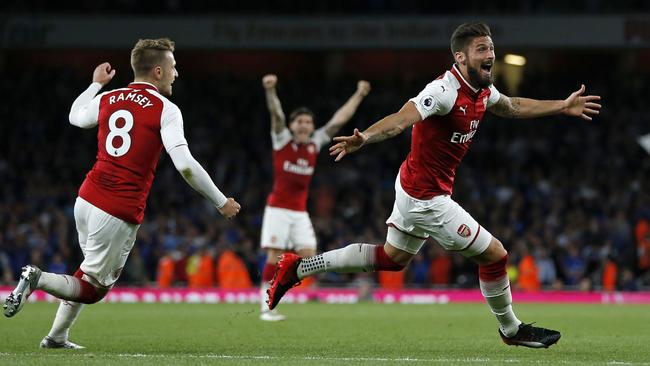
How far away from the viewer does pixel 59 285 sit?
26.7ft

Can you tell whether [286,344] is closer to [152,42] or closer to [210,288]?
[152,42]

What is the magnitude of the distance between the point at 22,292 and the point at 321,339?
3.41 m

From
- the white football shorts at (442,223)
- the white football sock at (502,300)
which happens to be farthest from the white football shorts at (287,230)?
the white football sock at (502,300)

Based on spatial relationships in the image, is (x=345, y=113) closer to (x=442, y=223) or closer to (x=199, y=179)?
(x=442, y=223)

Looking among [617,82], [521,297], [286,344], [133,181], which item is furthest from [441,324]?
[617,82]

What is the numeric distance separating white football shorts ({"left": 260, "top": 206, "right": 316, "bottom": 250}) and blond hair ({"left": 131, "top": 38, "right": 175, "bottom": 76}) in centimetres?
579

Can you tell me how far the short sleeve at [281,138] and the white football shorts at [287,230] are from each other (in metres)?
0.82

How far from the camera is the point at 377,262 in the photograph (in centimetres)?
901

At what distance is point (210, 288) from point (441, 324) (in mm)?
9944

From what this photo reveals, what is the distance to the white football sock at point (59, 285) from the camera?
26.5ft

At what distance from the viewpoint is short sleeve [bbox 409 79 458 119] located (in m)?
8.19

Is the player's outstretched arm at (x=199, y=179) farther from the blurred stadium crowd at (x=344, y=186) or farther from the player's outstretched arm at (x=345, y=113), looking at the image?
the blurred stadium crowd at (x=344, y=186)

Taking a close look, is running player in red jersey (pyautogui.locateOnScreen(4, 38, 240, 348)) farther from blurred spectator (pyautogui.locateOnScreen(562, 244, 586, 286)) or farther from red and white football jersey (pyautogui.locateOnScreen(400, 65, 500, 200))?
blurred spectator (pyautogui.locateOnScreen(562, 244, 586, 286))

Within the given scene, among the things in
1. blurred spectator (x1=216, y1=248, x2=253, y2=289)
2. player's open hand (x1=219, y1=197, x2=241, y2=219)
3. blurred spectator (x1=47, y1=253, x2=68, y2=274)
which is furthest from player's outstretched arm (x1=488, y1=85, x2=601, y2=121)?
blurred spectator (x1=47, y1=253, x2=68, y2=274)
